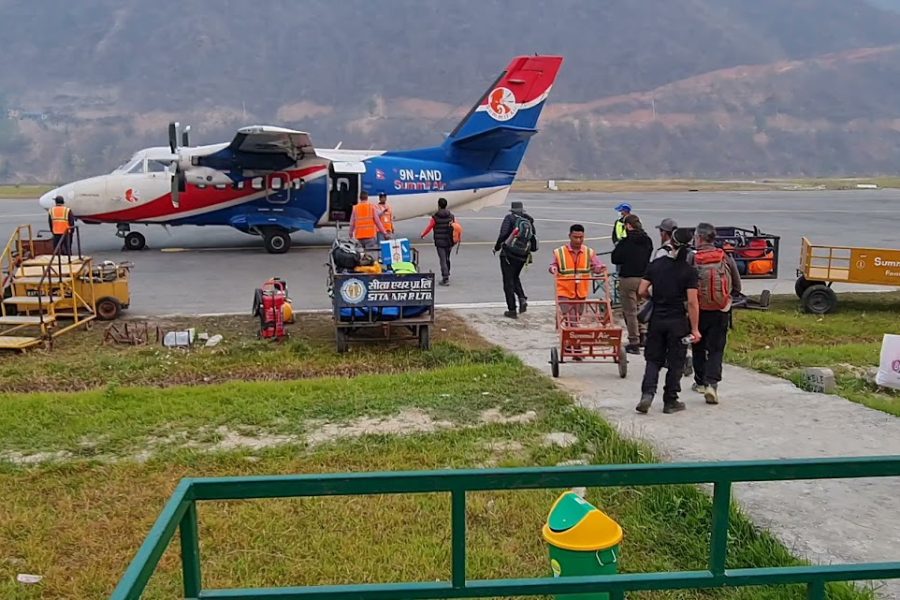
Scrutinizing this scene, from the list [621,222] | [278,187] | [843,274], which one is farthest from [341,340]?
[278,187]

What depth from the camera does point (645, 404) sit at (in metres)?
7.76

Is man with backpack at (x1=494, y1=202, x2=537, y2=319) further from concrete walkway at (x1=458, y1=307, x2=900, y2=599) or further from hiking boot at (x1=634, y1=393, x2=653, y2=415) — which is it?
hiking boot at (x1=634, y1=393, x2=653, y2=415)

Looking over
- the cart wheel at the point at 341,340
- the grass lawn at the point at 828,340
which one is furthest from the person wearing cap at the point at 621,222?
the cart wheel at the point at 341,340

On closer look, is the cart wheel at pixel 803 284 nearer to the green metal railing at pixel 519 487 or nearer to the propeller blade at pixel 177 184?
the green metal railing at pixel 519 487

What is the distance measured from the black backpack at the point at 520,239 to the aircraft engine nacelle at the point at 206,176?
32.8 ft

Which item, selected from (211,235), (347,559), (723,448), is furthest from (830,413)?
(211,235)

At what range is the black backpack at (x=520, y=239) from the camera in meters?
12.0

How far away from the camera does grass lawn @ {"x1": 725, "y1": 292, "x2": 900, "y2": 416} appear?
9258 mm

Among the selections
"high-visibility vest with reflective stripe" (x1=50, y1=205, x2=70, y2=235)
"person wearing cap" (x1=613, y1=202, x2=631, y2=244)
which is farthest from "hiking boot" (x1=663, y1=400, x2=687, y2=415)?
"high-visibility vest with reflective stripe" (x1=50, y1=205, x2=70, y2=235)

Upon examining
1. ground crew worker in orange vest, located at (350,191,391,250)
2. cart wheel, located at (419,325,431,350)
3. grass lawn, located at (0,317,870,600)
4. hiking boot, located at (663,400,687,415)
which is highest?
ground crew worker in orange vest, located at (350,191,391,250)

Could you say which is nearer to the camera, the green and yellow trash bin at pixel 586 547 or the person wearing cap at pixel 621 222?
the green and yellow trash bin at pixel 586 547

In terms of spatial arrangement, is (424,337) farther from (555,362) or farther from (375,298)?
(555,362)

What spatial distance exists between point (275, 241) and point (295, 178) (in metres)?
1.62

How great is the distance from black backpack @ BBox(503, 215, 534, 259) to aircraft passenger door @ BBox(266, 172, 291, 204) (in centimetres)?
971
